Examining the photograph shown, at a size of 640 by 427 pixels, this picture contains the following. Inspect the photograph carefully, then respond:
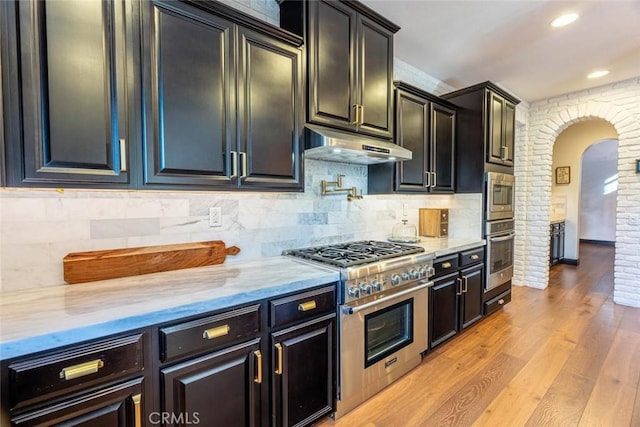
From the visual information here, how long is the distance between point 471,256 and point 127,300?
2.84 m

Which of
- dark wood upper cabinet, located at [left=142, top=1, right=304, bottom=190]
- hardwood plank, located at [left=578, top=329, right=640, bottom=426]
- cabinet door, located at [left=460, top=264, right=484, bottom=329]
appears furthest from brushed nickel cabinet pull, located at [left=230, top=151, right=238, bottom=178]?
hardwood plank, located at [left=578, top=329, right=640, bottom=426]

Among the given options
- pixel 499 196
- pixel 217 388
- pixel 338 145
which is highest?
pixel 338 145

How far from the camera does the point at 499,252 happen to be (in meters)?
3.33

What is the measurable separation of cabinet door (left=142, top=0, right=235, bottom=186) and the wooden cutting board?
456 mm

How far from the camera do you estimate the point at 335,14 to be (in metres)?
2.06

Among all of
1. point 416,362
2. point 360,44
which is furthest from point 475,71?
point 416,362

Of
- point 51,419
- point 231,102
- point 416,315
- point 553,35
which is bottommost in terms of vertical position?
point 416,315

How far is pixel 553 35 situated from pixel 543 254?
3.07 meters

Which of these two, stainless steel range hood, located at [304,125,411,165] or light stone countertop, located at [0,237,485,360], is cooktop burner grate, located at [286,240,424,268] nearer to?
light stone countertop, located at [0,237,485,360]

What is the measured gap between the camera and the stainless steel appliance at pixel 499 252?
3.17 m

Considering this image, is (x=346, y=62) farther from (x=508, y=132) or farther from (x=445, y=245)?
(x=508, y=132)

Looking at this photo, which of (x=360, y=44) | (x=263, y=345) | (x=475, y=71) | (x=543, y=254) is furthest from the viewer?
(x=543, y=254)

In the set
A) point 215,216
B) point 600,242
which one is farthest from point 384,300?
point 600,242

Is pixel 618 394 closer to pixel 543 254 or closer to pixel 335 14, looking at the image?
pixel 543 254
